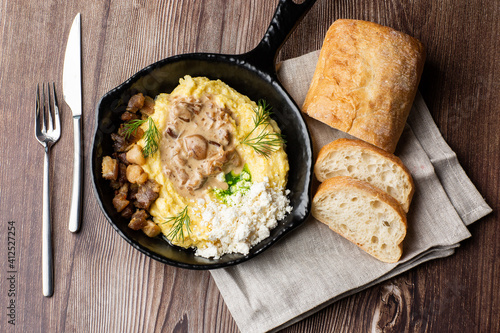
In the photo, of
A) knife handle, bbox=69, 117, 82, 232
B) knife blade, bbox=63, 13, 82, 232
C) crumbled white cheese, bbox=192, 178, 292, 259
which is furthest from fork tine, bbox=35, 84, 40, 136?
crumbled white cheese, bbox=192, 178, 292, 259

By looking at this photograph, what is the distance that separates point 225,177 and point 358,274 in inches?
62.2

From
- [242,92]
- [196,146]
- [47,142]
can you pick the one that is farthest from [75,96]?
[242,92]

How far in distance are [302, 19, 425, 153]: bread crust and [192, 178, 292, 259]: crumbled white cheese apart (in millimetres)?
894

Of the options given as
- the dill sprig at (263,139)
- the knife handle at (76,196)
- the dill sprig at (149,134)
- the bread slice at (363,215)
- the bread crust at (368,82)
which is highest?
the bread crust at (368,82)

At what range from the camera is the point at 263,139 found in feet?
11.4

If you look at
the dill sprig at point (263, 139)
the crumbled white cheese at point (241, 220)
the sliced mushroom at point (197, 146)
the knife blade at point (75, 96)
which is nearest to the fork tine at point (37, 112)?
the knife blade at point (75, 96)

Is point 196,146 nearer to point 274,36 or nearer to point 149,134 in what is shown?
point 149,134

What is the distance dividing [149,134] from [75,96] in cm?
105

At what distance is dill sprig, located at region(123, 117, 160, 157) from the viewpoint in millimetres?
3314

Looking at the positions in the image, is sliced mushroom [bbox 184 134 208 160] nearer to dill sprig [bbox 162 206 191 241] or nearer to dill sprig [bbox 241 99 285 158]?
dill sprig [bbox 241 99 285 158]

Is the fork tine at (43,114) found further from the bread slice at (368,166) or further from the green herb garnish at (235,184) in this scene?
the bread slice at (368,166)

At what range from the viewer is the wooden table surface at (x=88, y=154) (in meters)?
3.67

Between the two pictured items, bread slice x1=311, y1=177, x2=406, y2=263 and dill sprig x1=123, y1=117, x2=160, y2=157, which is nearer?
dill sprig x1=123, y1=117, x2=160, y2=157

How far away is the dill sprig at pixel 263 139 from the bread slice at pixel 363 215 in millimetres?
622
